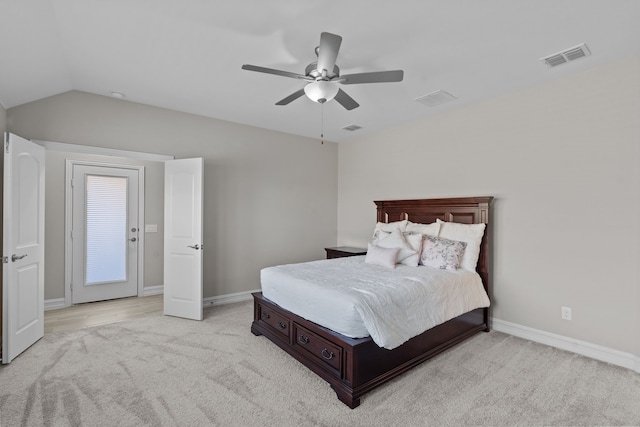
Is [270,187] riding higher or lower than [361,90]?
lower

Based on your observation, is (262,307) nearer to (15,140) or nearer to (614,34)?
(15,140)

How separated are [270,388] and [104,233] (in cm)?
407

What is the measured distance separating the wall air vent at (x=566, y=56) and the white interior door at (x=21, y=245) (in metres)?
4.95

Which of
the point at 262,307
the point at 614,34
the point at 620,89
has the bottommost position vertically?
the point at 262,307

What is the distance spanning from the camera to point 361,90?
3471 mm

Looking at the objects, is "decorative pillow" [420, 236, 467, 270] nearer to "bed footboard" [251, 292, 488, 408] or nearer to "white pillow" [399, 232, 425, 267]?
"white pillow" [399, 232, 425, 267]

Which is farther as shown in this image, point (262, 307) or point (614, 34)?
point (262, 307)

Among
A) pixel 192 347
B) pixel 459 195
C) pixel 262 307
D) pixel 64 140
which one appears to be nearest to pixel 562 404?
pixel 459 195

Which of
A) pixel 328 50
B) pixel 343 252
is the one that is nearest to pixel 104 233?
pixel 343 252

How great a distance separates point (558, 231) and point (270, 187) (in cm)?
391

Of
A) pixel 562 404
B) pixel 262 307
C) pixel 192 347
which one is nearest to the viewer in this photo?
pixel 562 404

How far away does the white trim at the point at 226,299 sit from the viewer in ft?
14.6

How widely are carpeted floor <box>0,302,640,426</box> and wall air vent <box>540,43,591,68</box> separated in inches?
110

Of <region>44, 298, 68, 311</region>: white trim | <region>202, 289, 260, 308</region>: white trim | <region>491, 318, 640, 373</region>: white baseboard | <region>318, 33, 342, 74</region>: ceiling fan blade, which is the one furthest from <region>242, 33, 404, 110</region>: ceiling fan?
<region>44, 298, 68, 311</region>: white trim
